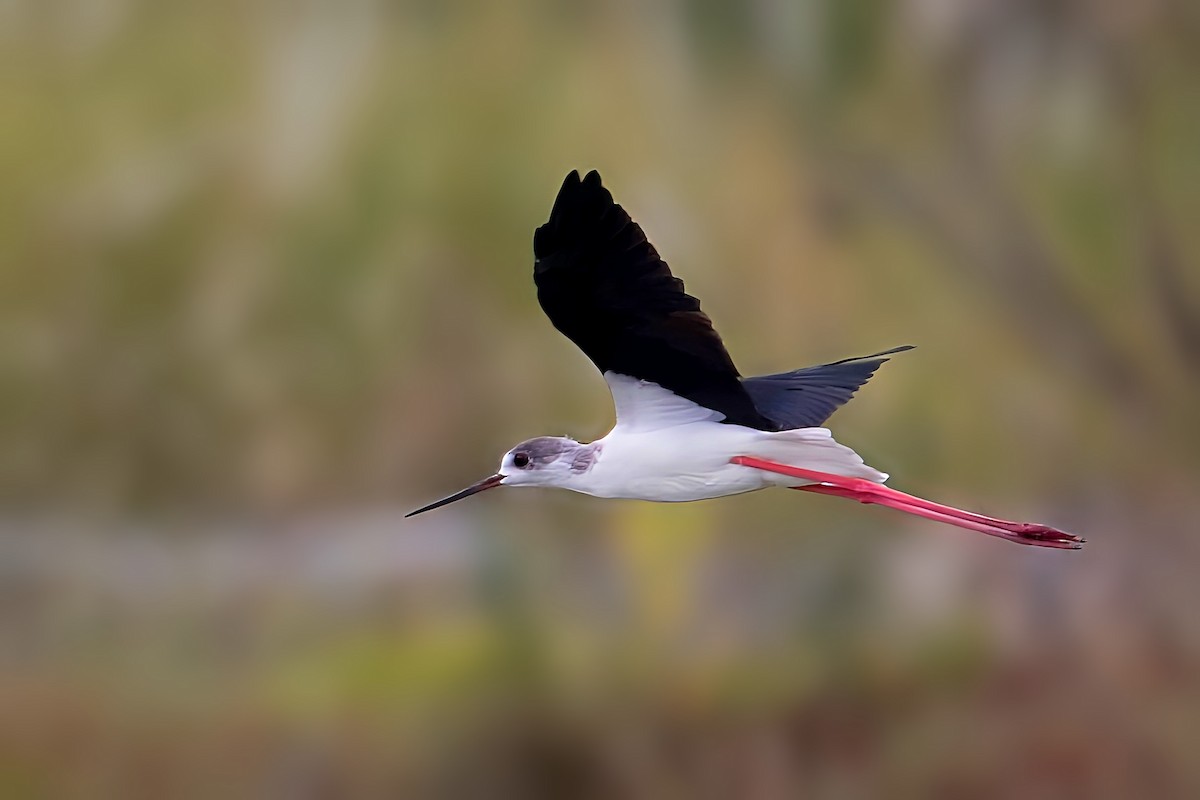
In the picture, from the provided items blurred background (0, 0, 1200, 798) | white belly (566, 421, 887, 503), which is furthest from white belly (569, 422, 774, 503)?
blurred background (0, 0, 1200, 798)

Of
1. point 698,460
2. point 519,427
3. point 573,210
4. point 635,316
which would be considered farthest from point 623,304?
point 519,427

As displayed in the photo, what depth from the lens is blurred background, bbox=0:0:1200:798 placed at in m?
3.54

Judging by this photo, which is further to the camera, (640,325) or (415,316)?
(415,316)

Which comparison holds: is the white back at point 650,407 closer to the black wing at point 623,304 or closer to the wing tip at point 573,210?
the black wing at point 623,304

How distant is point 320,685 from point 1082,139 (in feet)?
8.61

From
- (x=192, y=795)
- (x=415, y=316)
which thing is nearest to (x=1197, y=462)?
(x=415, y=316)

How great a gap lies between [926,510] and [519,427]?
6.02 feet

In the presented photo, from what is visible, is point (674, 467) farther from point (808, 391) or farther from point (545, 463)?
point (808, 391)

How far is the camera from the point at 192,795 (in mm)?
3523

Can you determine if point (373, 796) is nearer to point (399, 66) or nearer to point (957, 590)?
point (957, 590)

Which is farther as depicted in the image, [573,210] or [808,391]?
[808,391]

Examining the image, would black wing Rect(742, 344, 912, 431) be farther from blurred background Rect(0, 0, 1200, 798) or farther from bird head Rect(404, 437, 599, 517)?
blurred background Rect(0, 0, 1200, 798)

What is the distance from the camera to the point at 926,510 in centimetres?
186

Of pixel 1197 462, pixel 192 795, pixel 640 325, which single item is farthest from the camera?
pixel 1197 462
